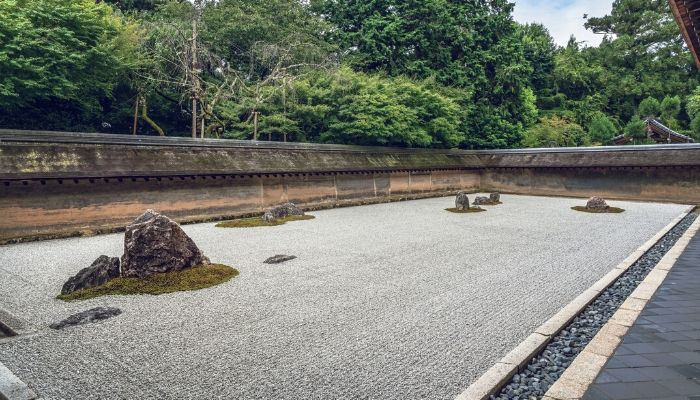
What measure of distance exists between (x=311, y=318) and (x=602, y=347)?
2.85 meters

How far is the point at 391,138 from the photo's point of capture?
20.5 meters

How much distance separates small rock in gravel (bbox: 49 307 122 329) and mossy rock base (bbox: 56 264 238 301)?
753mm

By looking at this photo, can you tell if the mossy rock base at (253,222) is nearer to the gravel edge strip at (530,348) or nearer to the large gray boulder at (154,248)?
the large gray boulder at (154,248)

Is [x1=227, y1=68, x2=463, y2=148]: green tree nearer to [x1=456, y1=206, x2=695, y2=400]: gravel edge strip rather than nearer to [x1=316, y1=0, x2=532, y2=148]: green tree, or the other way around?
[x1=316, y1=0, x2=532, y2=148]: green tree

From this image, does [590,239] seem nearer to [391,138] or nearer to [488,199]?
[488,199]

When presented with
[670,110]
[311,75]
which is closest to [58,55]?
[311,75]

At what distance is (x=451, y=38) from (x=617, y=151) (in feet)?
43.0

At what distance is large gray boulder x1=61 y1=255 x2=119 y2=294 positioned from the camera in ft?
17.5

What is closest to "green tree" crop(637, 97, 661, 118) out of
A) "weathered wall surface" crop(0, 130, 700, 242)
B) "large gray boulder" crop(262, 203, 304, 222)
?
"weathered wall surface" crop(0, 130, 700, 242)

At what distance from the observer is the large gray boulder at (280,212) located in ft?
40.0

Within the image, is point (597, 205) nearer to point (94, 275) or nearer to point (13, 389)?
point (94, 275)

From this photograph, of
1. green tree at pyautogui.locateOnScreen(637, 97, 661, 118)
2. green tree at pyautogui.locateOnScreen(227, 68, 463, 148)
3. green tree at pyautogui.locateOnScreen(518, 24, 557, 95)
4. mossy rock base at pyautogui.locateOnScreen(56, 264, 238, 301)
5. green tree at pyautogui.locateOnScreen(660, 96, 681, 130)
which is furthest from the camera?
green tree at pyautogui.locateOnScreen(518, 24, 557, 95)

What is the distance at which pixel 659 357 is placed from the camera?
3.27m

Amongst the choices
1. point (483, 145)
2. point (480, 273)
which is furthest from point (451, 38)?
point (480, 273)
